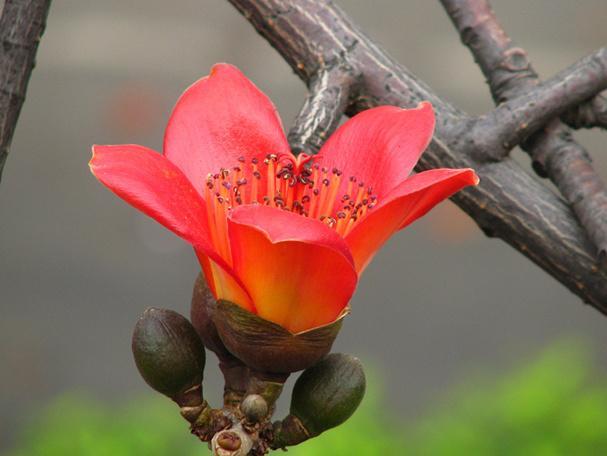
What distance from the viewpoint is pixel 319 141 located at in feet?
2.28

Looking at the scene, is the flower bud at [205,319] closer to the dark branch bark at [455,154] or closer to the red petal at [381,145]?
the red petal at [381,145]

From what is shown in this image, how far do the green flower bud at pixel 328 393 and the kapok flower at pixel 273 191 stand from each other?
39 millimetres

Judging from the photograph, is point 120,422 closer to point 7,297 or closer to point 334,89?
point 7,297

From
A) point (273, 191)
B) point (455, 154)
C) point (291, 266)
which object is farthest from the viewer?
point (455, 154)

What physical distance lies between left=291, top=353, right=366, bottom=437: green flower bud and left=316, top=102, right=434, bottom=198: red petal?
11 centimetres

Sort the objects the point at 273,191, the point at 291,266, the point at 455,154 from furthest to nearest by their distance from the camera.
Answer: the point at 455,154, the point at 273,191, the point at 291,266

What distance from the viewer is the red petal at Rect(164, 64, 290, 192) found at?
2.08 feet

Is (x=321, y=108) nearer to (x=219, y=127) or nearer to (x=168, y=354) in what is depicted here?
(x=219, y=127)

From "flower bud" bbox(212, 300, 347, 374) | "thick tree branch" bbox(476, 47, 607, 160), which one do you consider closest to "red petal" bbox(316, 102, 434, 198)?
"flower bud" bbox(212, 300, 347, 374)

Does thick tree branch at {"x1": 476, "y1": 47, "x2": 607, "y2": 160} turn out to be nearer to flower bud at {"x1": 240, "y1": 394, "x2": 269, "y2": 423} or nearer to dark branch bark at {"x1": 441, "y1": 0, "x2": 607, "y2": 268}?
dark branch bark at {"x1": 441, "y1": 0, "x2": 607, "y2": 268}

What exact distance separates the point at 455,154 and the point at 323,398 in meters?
0.32

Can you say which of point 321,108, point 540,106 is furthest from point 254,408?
point 540,106

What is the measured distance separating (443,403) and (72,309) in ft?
4.40

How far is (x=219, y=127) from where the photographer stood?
0.65 metres
